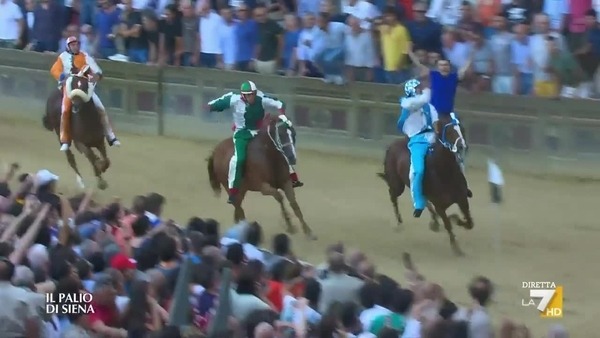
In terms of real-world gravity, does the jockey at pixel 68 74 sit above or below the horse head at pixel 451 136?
below

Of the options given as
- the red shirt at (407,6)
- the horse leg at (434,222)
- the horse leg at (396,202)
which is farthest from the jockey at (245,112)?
the red shirt at (407,6)

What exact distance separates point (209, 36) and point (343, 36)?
2339 millimetres

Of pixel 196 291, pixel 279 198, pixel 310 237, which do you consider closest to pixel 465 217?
pixel 310 237

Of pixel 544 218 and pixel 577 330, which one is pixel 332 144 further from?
→ pixel 577 330

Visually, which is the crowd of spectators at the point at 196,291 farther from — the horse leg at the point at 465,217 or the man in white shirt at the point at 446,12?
the man in white shirt at the point at 446,12

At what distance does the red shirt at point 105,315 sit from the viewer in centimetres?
903

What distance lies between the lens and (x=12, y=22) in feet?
79.8

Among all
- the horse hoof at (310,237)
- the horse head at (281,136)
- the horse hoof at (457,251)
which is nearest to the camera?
the horse hoof at (457,251)

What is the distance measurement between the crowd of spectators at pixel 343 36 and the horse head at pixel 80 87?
3295 mm

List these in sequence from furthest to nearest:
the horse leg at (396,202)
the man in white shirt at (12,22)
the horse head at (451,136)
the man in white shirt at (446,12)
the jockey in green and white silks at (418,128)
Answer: the man in white shirt at (12,22), the man in white shirt at (446,12), the horse leg at (396,202), the jockey in green and white silks at (418,128), the horse head at (451,136)

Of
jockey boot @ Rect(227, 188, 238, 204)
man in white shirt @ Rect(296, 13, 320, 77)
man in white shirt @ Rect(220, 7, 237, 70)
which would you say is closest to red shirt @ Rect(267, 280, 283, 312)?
jockey boot @ Rect(227, 188, 238, 204)

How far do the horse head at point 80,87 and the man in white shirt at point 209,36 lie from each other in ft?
10.8

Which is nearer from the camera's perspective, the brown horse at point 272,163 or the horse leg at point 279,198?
the brown horse at point 272,163

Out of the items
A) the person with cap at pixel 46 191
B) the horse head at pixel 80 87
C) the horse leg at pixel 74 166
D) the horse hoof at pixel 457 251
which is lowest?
the horse leg at pixel 74 166
